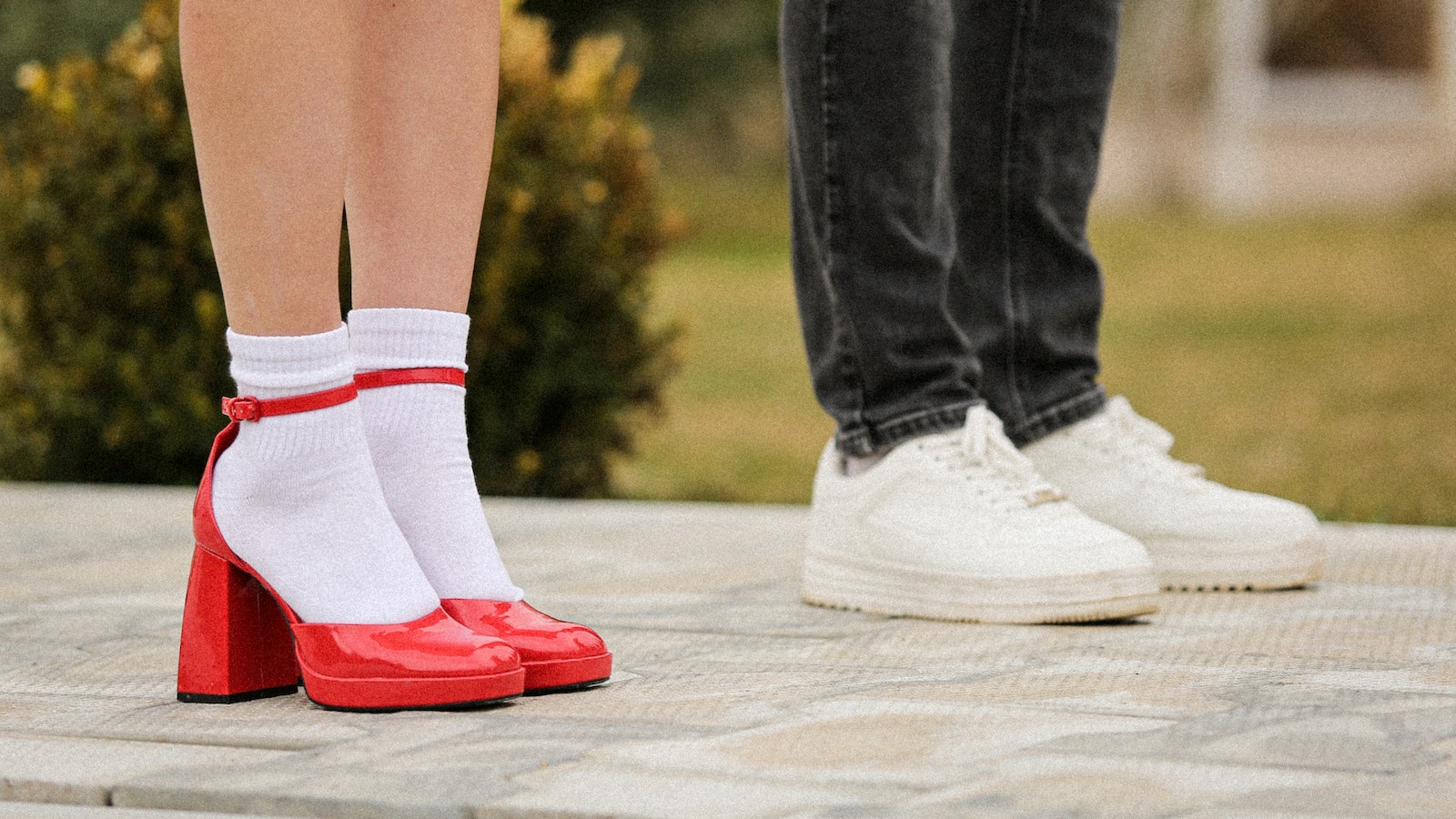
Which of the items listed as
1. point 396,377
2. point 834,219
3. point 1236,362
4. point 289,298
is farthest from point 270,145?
point 1236,362

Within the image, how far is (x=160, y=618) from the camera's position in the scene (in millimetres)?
1732

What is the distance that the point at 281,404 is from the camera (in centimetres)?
133

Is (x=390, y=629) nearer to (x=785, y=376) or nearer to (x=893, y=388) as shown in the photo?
(x=893, y=388)

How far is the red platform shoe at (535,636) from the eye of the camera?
1371 mm

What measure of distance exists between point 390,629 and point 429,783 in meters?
0.26

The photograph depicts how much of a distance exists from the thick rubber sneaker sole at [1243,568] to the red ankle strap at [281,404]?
39.3 inches

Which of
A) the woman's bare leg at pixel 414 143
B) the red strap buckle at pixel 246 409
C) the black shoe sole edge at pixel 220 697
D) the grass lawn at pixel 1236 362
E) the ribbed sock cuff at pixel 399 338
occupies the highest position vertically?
the woman's bare leg at pixel 414 143

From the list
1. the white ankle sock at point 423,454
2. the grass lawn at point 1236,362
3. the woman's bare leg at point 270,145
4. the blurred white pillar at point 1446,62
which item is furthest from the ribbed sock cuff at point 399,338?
the blurred white pillar at point 1446,62

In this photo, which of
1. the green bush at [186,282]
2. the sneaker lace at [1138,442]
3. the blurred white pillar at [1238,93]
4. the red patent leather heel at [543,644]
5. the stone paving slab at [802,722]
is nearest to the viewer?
the stone paving slab at [802,722]

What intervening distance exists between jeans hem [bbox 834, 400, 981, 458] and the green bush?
4.82ft

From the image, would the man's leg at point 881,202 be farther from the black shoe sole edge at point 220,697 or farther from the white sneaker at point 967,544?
the black shoe sole edge at point 220,697

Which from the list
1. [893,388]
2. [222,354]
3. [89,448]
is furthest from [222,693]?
[89,448]

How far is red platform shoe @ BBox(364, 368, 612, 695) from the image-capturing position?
137 centimetres

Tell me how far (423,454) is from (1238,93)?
1179 cm
